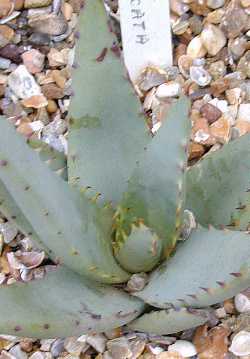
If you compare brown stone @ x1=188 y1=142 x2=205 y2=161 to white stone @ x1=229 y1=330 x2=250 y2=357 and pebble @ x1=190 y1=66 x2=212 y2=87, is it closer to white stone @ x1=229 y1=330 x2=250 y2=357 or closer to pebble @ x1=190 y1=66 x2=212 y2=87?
pebble @ x1=190 y1=66 x2=212 y2=87

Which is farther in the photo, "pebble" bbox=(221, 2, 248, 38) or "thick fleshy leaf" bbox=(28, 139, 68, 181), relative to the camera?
"pebble" bbox=(221, 2, 248, 38)

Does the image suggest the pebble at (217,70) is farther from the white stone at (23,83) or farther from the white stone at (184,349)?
the white stone at (184,349)

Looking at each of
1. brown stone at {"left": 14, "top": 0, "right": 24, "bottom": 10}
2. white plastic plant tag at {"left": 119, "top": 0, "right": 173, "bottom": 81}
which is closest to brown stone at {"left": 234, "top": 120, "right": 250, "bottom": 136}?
white plastic plant tag at {"left": 119, "top": 0, "right": 173, "bottom": 81}

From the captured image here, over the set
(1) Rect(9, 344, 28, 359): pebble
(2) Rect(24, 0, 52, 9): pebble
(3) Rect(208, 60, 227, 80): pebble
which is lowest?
(1) Rect(9, 344, 28, 359): pebble

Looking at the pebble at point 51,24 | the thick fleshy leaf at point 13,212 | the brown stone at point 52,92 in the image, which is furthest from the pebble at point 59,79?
the thick fleshy leaf at point 13,212

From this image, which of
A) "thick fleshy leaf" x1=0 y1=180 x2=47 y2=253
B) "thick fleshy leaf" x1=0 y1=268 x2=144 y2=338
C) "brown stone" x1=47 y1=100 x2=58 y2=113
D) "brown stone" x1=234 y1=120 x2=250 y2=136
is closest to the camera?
"thick fleshy leaf" x1=0 y1=268 x2=144 y2=338

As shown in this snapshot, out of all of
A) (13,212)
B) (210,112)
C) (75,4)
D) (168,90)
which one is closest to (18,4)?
(75,4)

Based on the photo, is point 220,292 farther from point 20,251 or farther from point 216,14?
point 216,14
